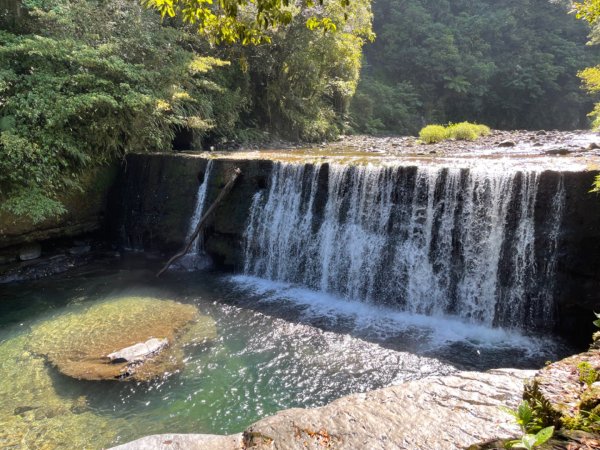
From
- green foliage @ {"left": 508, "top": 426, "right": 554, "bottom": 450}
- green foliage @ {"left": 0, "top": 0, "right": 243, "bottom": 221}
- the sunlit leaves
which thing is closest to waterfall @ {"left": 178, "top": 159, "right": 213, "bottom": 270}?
green foliage @ {"left": 0, "top": 0, "right": 243, "bottom": 221}

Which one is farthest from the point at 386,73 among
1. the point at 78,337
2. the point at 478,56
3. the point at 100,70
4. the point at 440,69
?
the point at 78,337

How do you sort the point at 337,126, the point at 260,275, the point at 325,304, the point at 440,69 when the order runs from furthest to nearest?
the point at 440,69 < the point at 337,126 < the point at 260,275 < the point at 325,304

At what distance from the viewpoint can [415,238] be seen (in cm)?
770

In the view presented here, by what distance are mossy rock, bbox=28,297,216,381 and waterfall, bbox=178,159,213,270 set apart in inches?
85.3

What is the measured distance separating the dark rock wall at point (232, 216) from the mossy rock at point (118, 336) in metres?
2.71

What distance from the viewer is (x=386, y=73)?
29312 millimetres

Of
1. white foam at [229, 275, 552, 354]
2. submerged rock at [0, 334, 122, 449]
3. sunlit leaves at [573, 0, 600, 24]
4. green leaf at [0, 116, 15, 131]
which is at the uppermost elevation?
sunlit leaves at [573, 0, 600, 24]

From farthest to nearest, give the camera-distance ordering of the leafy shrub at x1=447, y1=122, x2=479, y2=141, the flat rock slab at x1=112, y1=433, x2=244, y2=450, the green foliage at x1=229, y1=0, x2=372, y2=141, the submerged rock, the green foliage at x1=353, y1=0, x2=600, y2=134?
the green foliage at x1=353, y1=0, x2=600, y2=134, the green foliage at x1=229, y1=0, x2=372, y2=141, the leafy shrub at x1=447, y1=122, x2=479, y2=141, the submerged rock, the flat rock slab at x1=112, y1=433, x2=244, y2=450

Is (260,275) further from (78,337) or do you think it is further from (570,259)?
(570,259)

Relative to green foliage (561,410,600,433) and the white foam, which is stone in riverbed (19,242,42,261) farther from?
green foliage (561,410,600,433)

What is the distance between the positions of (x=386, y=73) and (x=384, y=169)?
2369cm

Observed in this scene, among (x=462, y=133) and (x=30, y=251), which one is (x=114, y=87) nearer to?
(x=30, y=251)

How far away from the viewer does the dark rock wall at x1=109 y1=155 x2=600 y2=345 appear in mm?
6082

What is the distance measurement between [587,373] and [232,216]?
809cm
